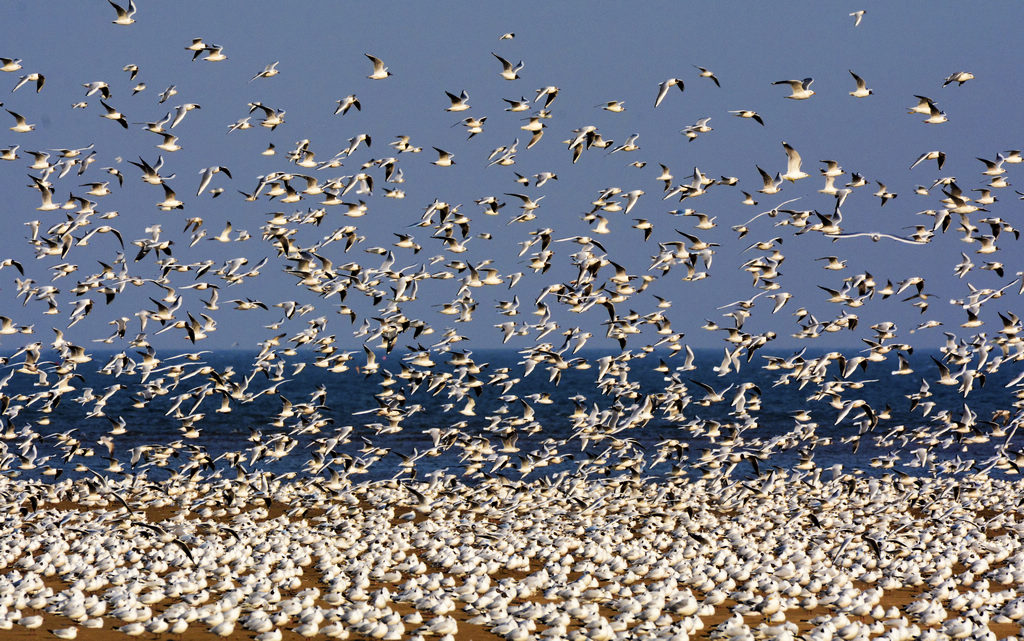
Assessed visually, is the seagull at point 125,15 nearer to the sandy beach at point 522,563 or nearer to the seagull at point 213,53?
the seagull at point 213,53

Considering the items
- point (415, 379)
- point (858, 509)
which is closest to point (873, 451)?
point (858, 509)

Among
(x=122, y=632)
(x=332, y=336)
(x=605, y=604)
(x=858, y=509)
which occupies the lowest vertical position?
(x=122, y=632)

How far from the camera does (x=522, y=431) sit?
202 feet

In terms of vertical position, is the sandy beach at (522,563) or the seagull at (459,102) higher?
the seagull at (459,102)

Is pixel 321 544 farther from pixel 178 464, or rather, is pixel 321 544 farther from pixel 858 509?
pixel 178 464

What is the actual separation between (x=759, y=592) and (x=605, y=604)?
3.46 metres

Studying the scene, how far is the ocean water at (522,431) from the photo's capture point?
36938 millimetres

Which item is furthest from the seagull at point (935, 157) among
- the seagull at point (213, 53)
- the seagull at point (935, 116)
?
the seagull at point (213, 53)

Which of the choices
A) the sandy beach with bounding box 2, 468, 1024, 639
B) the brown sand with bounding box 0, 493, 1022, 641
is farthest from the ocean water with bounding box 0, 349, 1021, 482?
the brown sand with bounding box 0, 493, 1022, 641

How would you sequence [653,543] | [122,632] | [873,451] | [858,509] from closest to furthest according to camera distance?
[122,632] < [653,543] < [858,509] < [873,451]

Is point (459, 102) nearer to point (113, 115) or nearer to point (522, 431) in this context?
point (113, 115)

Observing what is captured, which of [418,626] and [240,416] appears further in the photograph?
[240,416]

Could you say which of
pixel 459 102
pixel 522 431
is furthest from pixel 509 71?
pixel 522 431

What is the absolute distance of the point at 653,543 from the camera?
27.8 m
